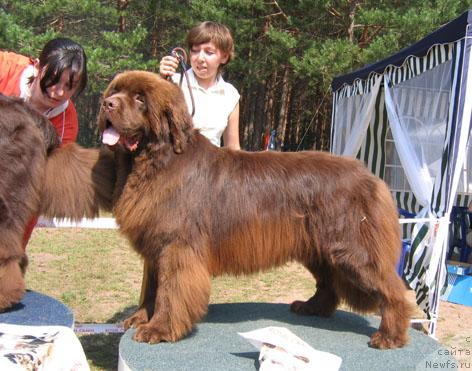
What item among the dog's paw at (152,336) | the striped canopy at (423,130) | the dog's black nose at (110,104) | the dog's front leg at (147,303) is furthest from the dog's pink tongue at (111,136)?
the striped canopy at (423,130)

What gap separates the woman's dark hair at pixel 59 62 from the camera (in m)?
3.33

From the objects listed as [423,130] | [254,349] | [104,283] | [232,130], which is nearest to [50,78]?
[232,130]

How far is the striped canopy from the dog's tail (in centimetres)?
326

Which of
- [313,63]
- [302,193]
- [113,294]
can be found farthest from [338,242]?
[313,63]

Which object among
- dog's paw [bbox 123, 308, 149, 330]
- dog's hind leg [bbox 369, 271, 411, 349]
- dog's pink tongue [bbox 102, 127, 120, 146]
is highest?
dog's pink tongue [bbox 102, 127, 120, 146]

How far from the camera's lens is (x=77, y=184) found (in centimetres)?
303

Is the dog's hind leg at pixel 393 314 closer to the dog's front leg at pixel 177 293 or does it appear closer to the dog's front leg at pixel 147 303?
the dog's front leg at pixel 177 293

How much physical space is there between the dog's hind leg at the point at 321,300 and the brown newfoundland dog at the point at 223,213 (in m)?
0.33

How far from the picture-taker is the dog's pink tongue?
2676 millimetres

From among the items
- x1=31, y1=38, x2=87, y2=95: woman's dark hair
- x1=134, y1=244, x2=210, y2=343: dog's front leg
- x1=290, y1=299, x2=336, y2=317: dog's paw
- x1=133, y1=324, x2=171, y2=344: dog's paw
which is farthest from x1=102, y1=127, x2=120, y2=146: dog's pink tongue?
x1=290, y1=299, x2=336, y2=317: dog's paw

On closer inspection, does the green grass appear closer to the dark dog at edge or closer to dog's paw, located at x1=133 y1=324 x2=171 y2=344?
dog's paw, located at x1=133 y1=324 x2=171 y2=344

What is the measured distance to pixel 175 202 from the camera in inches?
111

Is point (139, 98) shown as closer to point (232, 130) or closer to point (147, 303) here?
point (232, 130)

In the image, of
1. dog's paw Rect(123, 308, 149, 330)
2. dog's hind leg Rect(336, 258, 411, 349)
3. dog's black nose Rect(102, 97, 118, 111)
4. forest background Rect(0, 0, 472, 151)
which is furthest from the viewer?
forest background Rect(0, 0, 472, 151)
